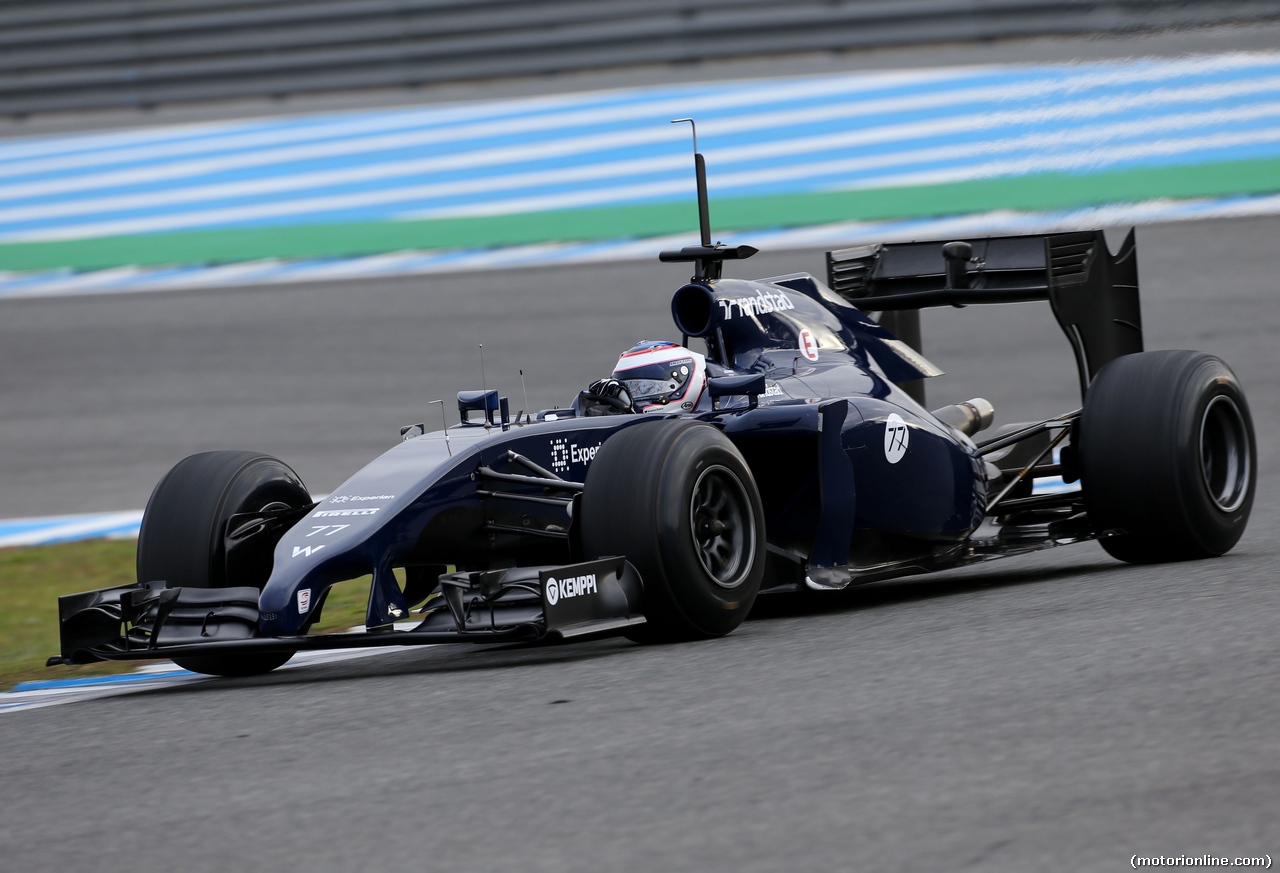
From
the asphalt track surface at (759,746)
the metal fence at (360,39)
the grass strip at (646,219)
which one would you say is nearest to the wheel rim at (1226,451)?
the asphalt track surface at (759,746)

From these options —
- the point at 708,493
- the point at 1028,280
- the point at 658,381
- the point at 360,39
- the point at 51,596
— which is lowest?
the point at 51,596

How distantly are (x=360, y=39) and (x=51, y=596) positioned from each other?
50.4 ft

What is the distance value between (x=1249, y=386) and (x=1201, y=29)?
5112 mm

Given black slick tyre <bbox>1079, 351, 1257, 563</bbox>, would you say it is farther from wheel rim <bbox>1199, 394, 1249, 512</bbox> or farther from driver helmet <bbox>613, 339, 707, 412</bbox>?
driver helmet <bbox>613, 339, 707, 412</bbox>

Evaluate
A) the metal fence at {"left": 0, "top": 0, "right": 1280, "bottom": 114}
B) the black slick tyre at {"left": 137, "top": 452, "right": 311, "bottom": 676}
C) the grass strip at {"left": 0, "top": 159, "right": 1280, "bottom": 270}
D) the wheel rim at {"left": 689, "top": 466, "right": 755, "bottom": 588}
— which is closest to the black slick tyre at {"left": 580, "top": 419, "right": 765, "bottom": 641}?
the wheel rim at {"left": 689, "top": 466, "right": 755, "bottom": 588}

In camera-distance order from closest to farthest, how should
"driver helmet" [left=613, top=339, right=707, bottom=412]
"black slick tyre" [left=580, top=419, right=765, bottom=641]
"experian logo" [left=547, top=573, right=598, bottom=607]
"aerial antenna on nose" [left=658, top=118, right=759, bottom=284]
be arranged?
"experian logo" [left=547, top=573, right=598, bottom=607] → "black slick tyre" [left=580, top=419, right=765, bottom=641] → "driver helmet" [left=613, top=339, right=707, bottom=412] → "aerial antenna on nose" [left=658, top=118, right=759, bottom=284]

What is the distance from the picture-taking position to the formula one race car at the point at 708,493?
246 inches

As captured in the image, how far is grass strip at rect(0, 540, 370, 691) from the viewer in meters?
7.99

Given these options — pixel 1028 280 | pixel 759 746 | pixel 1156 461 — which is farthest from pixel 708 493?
pixel 1028 280

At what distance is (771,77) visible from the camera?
2369 cm

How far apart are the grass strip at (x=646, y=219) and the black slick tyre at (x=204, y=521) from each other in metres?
11.7

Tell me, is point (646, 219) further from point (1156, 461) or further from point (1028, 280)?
point (1156, 461)

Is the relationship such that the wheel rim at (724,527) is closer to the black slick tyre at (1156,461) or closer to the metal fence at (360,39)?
the black slick tyre at (1156,461)

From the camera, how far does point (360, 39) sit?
79.1 ft
